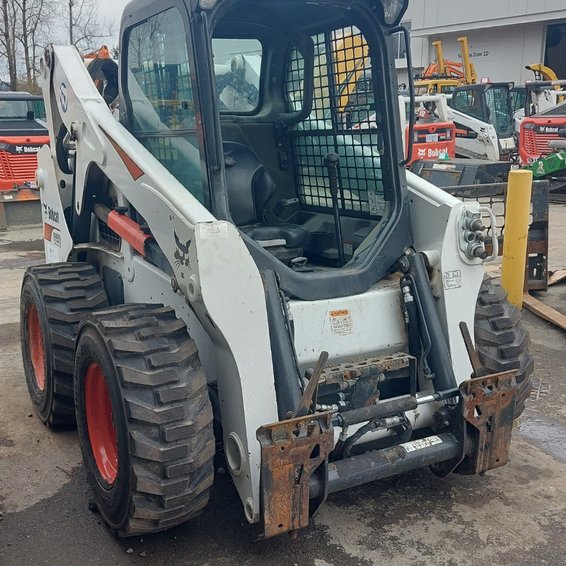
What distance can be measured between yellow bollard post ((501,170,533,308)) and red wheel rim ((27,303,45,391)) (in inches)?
155

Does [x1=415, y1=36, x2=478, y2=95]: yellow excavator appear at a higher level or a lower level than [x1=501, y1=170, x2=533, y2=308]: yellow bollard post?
higher

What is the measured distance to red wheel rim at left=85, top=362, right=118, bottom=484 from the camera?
3.45 metres

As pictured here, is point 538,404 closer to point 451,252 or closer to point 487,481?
point 487,481

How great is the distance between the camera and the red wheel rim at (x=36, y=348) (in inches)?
184

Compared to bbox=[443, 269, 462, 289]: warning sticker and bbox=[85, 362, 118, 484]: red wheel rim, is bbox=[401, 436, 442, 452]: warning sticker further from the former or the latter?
bbox=[85, 362, 118, 484]: red wheel rim

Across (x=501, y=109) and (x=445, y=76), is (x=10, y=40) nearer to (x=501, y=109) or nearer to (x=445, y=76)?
(x=445, y=76)

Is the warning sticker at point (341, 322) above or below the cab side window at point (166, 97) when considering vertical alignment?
below

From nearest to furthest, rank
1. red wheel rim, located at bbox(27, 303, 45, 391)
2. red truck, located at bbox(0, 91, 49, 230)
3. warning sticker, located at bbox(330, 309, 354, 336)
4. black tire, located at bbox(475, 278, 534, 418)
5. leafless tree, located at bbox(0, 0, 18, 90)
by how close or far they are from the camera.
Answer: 1. warning sticker, located at bbox(330, 309, 354, 336)
2. black tire, located at bbox(475, 278, 534, 418)
3. red wheel rim, located at bbox(27, 303, 45, 391)
4. red truck, located at bbox(0, 91, 49, 230)
5. leafless tree, located at bbox(0, 0, 18, 90)

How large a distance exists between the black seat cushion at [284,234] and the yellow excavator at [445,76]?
55.8ft

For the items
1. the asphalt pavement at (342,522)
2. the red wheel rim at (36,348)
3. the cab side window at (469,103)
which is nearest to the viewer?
the asphalt pavement at (342,522)

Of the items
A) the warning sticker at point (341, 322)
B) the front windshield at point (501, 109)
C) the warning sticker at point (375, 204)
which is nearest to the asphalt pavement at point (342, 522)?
the warning sticker at point (341, 322)

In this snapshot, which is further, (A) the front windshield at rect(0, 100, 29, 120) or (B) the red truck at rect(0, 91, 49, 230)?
(A) the front windshield at rect(0, 100, 29, 120)

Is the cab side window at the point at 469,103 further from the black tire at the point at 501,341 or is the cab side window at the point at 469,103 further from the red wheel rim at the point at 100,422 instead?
the red wheel rim at the point at 100,422

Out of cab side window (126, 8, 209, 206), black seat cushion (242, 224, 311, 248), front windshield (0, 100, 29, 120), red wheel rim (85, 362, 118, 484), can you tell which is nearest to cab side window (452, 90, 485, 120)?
front windshield (0, 100, 29, 120)
